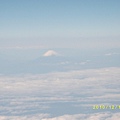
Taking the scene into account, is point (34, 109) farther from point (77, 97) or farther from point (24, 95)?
point (24, 95)

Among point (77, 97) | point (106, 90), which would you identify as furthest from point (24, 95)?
point (106, 90)

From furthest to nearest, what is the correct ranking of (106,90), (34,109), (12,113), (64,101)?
(106,90) < (64,101) < (34,109) < (12,113)

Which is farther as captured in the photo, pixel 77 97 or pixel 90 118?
pixel 77 97

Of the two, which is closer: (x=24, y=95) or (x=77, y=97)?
(x=77, y=97)

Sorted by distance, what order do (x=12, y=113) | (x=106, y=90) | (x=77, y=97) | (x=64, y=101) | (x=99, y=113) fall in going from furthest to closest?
1. (x=106, y=90)
2. (x=77, y=97)
3. (x=64, y=101)
4. (x=12, y=113)
5. (x=99, y=113)

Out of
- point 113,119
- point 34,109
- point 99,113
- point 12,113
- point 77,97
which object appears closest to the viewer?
point 113,119

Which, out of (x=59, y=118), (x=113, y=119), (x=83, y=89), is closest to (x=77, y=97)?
(x=83, y=89)

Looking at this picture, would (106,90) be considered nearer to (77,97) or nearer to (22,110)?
(77,97)

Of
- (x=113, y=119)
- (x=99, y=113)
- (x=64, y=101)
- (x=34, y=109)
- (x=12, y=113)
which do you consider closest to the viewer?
(x=113, y=119)
